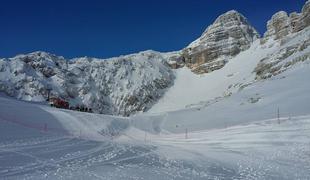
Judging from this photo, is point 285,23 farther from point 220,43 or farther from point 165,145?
point 165,145

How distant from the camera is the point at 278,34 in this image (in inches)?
4289

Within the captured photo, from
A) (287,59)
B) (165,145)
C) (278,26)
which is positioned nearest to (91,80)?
(278,26)

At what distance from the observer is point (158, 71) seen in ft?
420

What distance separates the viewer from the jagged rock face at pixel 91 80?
108 m

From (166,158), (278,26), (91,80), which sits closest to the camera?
(166,158)

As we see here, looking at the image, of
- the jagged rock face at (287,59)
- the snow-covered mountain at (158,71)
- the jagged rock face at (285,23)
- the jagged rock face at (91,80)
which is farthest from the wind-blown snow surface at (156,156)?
the jagged rock face at (91,80)

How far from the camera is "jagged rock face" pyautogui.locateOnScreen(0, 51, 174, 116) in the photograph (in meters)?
108

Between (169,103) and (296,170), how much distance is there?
96.7 m

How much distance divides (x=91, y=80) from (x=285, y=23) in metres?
52.3

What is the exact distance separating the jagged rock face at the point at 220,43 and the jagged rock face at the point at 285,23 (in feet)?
39.6

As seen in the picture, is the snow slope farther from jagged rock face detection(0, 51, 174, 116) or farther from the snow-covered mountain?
jagged rock face detection(0, 51, 174, 116)

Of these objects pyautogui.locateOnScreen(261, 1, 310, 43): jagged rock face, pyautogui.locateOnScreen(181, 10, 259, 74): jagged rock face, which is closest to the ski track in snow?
pyautogui.locateOnScreen(261, 1, 310, 43): jagged rock face

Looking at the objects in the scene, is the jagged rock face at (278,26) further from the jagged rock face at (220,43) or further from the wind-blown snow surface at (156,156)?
the wind-blown snow surface at (156,156)

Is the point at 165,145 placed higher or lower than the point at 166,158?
higher
